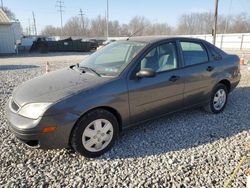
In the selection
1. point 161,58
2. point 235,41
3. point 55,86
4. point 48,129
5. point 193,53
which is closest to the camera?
point 48,129

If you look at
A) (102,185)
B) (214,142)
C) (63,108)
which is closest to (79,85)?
(63,108)

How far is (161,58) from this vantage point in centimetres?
403

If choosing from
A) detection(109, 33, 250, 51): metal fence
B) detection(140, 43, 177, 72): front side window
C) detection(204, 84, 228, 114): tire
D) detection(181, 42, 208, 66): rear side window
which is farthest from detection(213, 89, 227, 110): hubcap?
detection(109, 33, 250, 51): metal fence

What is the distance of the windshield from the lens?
3.72m

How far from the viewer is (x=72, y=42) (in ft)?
98.0

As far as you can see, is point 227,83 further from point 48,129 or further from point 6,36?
point 6,36

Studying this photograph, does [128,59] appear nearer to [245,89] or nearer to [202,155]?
[202,155]

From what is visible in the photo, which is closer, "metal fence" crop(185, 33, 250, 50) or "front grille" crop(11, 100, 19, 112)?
"front grille" crop(11, 100, 19, 112)

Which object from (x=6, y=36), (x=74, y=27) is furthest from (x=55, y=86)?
(x=74, y=27)

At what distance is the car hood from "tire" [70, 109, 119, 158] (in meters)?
0.40

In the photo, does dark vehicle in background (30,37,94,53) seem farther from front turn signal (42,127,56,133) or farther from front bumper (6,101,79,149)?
front turn signal (42,127,56,133)

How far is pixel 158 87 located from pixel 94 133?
1.28 meters

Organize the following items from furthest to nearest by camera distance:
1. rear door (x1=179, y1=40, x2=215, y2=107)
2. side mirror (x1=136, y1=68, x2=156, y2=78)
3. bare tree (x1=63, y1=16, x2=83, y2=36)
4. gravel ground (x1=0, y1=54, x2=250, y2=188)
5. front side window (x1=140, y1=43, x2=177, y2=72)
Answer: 1. bare tree (x1=63, y1=16, x2=83, y2=36)
2. rear door (x1=179, y1=40, x2=215, y2=107)
3. front side window (x1=140, y1=43, x2=177, y2=72)
4. side mirror (x1=136, y1=68, x2=156, y2=78)
5. gravel ground (x1=0, y1=54, x2=250, y2=188)

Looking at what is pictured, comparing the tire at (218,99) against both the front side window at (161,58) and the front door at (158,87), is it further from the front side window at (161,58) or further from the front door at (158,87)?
the front side window at (161,58)
